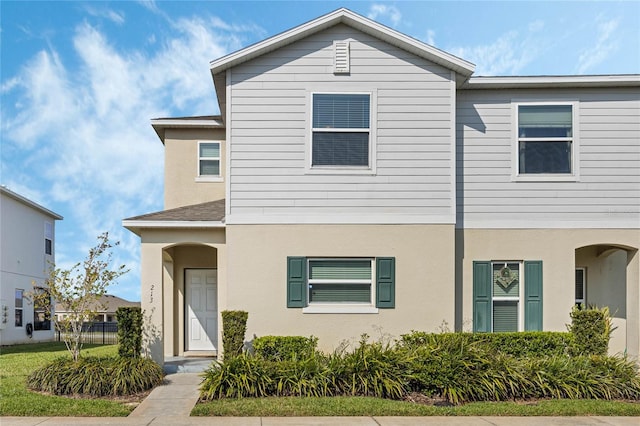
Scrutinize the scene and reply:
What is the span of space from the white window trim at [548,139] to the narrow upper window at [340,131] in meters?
3.30

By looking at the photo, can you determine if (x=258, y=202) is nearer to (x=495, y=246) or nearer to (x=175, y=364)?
(x=175, y=364)

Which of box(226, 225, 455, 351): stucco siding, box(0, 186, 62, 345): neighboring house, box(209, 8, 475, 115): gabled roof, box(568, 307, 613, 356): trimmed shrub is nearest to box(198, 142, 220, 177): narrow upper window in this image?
box(209, 8, 475, 115): gabled roof

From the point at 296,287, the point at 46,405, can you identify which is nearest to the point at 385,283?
the point at 296,287

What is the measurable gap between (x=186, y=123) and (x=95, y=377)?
6.98m

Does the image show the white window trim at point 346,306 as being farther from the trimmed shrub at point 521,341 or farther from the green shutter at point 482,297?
the green shutter at point 482,297

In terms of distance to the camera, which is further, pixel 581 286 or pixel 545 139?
pixel 581 286

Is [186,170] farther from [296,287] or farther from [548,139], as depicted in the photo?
[548,139]

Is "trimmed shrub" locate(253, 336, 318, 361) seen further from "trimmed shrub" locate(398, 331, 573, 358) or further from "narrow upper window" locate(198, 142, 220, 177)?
"narrow upper window" locate(198, 142, 220, 177)

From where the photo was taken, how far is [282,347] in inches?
380

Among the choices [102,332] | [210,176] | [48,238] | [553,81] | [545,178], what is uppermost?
[553,81]

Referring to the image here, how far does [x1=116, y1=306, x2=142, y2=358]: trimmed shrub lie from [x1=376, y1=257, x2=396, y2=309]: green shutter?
4892 mm

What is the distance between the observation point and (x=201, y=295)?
1283 centimetres

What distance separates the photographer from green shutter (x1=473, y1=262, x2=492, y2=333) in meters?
10.7

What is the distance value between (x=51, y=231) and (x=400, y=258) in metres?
19.4
